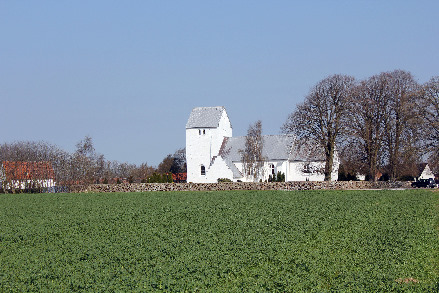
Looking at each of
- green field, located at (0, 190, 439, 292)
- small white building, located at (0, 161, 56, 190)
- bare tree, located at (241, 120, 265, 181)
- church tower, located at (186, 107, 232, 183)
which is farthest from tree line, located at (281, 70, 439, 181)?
green field, located at (0, 190, 439, 292)

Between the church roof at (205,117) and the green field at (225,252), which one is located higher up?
the church roof at (205,117)

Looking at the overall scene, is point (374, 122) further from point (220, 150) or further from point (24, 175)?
point (24, 175)

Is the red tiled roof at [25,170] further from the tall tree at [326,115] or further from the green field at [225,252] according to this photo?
the green field at [225,252]

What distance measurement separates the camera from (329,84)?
74.6 meters

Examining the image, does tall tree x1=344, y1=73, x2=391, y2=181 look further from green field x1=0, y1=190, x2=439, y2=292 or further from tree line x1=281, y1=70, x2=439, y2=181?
green field x1=0, y1=190, x2=439, y2=292

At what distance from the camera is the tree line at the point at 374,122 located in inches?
2660

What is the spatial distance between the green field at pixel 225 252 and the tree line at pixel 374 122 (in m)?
40.7

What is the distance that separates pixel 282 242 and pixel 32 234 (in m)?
10.6

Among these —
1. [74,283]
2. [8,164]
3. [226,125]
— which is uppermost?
[226,125]

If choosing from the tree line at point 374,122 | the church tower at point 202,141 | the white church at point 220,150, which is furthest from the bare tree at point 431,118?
the church tower at point 202,141

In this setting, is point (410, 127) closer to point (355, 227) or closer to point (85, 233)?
point (355, 227)

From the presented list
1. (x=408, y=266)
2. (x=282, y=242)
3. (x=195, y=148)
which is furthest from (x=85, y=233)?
(x=195, y=148)

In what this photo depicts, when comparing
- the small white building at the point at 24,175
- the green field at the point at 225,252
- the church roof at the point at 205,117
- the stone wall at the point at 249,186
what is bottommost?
the green field at the point at 225,252

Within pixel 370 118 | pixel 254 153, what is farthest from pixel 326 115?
pixel 254 153
